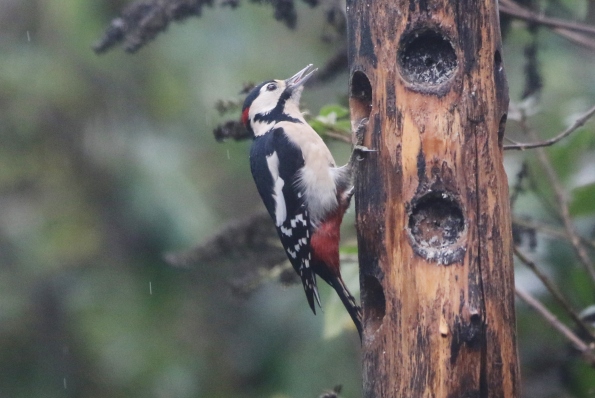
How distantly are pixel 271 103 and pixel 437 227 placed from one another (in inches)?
63.1

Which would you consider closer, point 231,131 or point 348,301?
point 348,301

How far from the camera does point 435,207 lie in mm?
3027

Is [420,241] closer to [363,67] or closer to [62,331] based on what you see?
[363,67]

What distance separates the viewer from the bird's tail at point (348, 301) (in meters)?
3.63

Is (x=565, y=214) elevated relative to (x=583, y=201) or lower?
elevated

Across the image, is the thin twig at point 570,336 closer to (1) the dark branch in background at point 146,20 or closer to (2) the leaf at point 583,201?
(2) the leaf at point 583,201

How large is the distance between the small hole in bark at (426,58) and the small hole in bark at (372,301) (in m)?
0.74

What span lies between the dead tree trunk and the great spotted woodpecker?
2.13ft

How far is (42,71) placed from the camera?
7.19 meters

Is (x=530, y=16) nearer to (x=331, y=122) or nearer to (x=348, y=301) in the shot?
(x=331, y=122)

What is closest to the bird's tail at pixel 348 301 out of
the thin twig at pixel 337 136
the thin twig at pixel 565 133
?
the thin twig at pixel 337 136

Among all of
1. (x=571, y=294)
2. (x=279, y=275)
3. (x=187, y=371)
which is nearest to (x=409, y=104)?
(x=279, y=275)

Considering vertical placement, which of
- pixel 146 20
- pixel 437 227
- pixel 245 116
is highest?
pixel 146 20

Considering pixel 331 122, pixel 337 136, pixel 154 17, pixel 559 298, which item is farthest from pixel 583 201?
pixel 154 17
